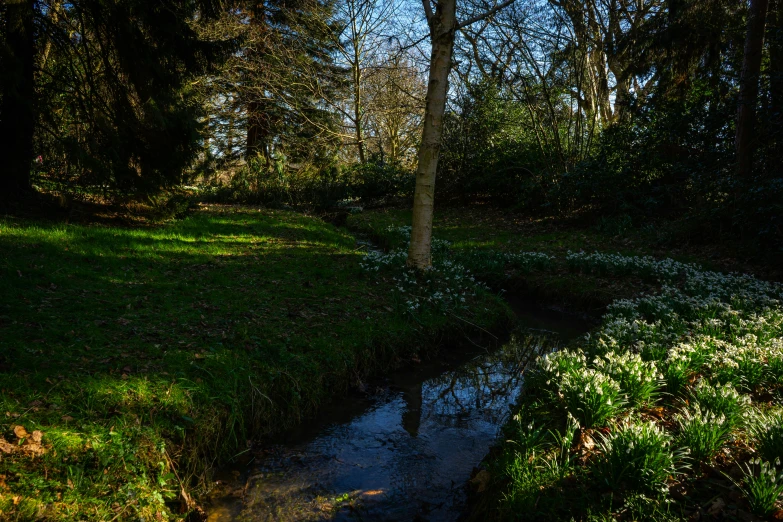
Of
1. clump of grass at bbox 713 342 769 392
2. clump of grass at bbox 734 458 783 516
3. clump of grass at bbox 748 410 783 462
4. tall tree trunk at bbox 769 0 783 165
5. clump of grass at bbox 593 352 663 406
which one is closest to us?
clump of grass at bbox 734 458 783 516

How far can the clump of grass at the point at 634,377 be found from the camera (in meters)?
3.79

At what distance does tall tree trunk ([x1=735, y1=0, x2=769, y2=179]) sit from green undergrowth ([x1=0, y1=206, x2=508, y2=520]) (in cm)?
752

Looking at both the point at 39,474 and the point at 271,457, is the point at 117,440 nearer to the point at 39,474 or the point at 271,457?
the point at 39,474

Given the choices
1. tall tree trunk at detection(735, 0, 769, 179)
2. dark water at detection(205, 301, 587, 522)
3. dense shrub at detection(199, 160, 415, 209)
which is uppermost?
tall tree trunk at detection(735, 0, 769, 179)

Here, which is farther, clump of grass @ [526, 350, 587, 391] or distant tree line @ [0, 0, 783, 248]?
distant tree line @ [0, 0, 783, 248]

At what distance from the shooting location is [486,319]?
292 inches

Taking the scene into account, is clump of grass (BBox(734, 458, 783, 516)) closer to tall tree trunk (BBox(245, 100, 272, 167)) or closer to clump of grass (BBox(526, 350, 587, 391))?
clump of grass (BBox(526, 350, 587, 391))

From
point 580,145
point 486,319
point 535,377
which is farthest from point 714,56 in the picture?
point 535,377

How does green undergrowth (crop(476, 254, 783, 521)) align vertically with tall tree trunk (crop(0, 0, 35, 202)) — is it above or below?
below

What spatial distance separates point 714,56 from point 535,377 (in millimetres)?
12787

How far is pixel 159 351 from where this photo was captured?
455cm

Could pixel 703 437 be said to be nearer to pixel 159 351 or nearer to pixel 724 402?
pixel 724 402

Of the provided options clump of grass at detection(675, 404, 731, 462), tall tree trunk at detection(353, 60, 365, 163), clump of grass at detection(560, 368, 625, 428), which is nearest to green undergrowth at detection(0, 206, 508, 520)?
clump of grass at detection(560, 368, 625, 428)

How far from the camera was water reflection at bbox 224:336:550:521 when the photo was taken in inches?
139
